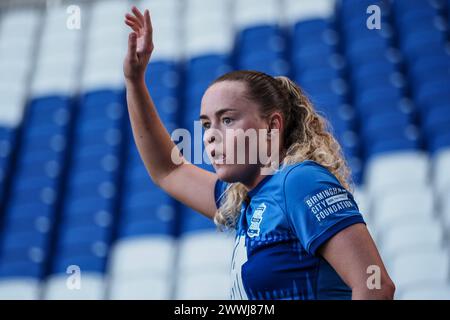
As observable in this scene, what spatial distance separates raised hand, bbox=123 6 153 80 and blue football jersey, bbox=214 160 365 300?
0.32 meters

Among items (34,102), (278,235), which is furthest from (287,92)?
(34,102)

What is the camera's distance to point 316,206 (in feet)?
2.91

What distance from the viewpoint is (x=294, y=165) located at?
97cm

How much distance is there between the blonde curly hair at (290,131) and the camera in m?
1.04

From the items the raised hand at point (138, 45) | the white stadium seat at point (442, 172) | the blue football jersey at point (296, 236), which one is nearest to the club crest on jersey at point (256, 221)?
the blue football jersey at point (296, 236)

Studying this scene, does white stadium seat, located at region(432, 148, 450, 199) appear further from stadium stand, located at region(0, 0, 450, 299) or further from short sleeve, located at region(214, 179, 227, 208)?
short sleeve, located at region(214, 179, 227, 208)

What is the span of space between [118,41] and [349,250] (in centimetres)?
398

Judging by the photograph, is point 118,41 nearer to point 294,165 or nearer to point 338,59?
point 338,59

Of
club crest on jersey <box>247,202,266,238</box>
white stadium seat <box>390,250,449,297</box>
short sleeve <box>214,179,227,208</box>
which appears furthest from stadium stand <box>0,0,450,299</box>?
club crest on jersey <box>247,202,266,238</box>

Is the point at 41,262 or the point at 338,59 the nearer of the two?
the point at 41,262

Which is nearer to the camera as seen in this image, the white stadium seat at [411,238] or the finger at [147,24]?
the finger at [147,24]

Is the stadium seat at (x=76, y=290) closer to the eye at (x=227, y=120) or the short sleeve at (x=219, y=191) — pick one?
the short sleeve at (x=219, y=191)

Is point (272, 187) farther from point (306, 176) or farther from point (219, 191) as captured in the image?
point (219, 191)

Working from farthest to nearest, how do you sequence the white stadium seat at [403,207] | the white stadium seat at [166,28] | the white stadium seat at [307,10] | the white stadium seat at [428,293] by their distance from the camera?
the white stadium seat at [166,28] < the white stadium seat at [307,10] < the white stadium seat at [403,207] < the white stadium seat at [428,293]
